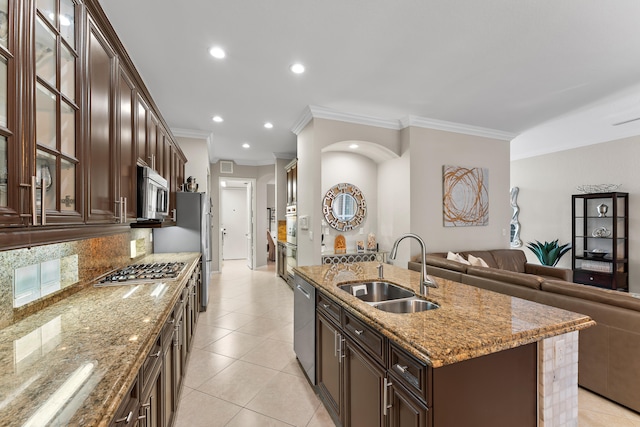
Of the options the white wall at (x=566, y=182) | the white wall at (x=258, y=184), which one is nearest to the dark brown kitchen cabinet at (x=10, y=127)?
the white wall at (x=258, y=184)

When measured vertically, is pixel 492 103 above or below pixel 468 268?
above

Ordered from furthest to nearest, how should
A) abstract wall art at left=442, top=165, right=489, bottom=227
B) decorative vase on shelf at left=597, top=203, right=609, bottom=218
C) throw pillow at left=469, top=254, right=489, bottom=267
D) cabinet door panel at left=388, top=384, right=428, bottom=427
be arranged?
1. decorative vase on shelf at left=597, top=203, right=609, bottom=218
2. abstract wall art at left=442, top=165, right=489, bottom=227
3. throw pillow at left=469, top=254, right=489, bottom=267
4. cabinet door panel at left=388, top=384, right=428, bottom=427

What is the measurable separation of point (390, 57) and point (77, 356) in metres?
3.01

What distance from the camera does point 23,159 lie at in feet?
2.95

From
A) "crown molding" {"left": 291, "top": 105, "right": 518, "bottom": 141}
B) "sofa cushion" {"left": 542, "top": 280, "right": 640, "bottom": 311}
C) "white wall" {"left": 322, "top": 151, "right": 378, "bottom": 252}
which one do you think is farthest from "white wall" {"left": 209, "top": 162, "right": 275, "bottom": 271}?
"sofa cushion" {"left": 542, "top": 280, "right": 640, "bottom": 311}

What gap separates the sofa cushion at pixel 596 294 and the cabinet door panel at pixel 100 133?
326cm

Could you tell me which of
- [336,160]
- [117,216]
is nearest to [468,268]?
[336,160]

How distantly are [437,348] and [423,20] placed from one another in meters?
2.31

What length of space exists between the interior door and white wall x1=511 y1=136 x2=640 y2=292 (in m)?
7.52

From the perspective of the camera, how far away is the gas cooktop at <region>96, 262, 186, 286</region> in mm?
2100

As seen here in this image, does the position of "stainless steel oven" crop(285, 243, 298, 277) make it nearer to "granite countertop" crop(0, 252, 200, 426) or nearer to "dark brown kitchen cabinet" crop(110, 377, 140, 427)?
"granite countertop" crop(0, 252, 200, 426)

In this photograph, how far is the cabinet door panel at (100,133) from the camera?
1390 millimetres

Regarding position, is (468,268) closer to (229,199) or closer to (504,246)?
(504,246)

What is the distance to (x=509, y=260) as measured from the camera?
4.57m
